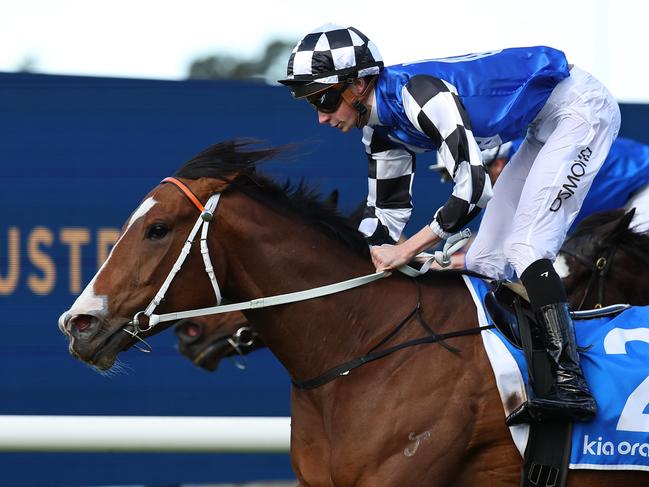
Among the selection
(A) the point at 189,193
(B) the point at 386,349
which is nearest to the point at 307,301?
(B) the point at 386,349

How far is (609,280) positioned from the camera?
4.36 m

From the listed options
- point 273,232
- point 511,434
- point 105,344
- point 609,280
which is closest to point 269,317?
point 273,232

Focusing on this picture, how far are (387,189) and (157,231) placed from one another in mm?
804

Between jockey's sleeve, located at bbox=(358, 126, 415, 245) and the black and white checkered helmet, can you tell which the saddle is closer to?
jockey's sleeve, located at bbox=(358, 126, 415, 245)

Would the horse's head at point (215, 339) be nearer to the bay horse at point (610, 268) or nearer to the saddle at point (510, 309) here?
the bay horse at point (610, 268)

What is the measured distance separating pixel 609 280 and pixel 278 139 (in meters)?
1.87

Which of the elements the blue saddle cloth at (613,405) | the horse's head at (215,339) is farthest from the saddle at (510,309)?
the horse's head at (215,339)

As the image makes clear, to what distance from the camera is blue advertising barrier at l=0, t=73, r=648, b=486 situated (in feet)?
16.9

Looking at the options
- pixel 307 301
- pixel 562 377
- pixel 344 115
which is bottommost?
pixel 562 377

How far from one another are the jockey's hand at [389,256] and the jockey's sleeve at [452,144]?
0.41ft

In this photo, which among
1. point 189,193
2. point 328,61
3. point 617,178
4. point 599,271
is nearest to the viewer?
point 189,193

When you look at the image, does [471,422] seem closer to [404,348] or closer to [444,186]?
[404,348]

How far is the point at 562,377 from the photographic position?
2.94 meters

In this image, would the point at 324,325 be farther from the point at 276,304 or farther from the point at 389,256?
the point at 389,256
